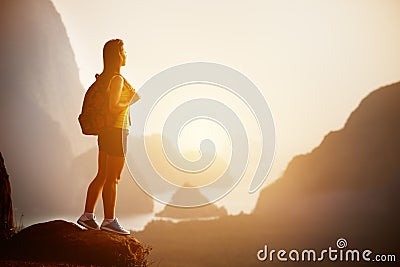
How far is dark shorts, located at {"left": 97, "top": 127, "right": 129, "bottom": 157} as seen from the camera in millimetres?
4027

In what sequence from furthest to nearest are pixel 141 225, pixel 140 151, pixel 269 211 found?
pixel 269 211, pixel 141 225, pixel 140 151

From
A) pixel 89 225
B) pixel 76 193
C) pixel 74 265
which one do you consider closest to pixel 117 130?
pixel 89 225

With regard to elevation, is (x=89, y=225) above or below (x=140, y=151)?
below

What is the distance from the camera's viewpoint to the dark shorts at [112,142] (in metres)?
4.03

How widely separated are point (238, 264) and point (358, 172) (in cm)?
278

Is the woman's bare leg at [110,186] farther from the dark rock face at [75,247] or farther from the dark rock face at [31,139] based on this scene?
the dark rock face at [31,139]

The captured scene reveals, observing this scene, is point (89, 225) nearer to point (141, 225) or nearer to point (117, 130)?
point (117, 130)

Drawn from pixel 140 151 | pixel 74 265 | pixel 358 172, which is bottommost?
pixel 74 265

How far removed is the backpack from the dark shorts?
66 millimetres

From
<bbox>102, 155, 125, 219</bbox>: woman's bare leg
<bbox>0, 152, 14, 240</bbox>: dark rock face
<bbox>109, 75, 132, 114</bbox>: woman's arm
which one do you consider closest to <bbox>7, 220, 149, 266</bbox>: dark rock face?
<bbox>102, 155, 125, 219</bbox>: woman's bare leg

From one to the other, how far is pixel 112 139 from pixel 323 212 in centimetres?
452

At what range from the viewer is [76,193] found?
7062 mm

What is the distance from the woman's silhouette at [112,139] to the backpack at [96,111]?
36mm

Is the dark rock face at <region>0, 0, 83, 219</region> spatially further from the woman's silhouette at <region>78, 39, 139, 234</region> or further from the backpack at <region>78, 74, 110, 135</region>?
the backpack at <region>78, 74, 110, 135</region>
